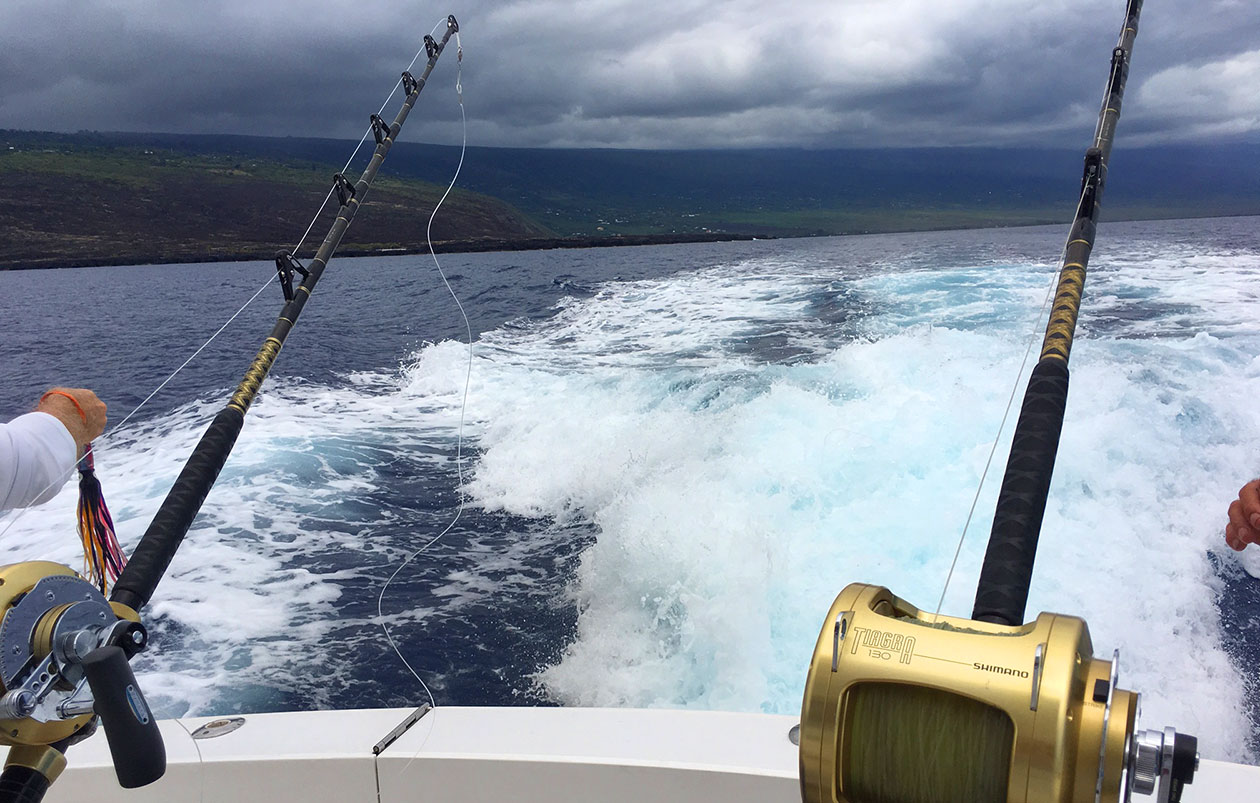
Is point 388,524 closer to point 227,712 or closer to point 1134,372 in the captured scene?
point 227,712

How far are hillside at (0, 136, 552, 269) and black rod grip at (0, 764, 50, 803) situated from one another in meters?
40.7

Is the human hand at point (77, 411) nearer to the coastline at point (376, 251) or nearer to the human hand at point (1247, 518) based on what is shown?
the human hand at point (1247, 518)

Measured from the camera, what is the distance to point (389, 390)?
860 centimetres

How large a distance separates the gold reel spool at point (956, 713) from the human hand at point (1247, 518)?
3.58 ft

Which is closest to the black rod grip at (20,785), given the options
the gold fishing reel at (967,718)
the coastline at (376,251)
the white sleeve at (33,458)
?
the white sleeve at (33,458)

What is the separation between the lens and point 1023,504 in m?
1.26

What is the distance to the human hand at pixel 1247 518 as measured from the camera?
5.46 feet

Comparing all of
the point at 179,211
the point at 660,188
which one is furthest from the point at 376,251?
the point at 660,188

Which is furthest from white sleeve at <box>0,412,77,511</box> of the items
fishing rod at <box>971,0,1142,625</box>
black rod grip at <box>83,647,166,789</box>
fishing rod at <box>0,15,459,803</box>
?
fishing rod at <box>971,0,1142,625</box>

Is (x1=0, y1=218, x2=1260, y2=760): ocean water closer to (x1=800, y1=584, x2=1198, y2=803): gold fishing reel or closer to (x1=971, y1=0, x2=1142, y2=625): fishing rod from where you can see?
(x1=971, y1=0, x2=1142, y2=625): fishing rod

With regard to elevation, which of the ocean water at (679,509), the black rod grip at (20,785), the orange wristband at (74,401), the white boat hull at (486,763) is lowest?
the ocean water at (679,509)

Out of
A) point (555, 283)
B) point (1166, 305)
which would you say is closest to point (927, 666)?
point (1166, 305)

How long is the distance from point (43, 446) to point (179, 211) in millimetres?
61785

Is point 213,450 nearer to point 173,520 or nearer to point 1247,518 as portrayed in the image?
point 173,520
